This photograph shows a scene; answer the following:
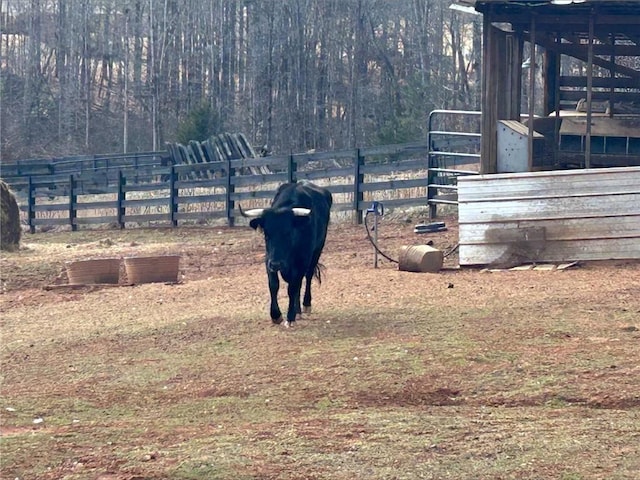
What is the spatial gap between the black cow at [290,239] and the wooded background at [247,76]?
103ft

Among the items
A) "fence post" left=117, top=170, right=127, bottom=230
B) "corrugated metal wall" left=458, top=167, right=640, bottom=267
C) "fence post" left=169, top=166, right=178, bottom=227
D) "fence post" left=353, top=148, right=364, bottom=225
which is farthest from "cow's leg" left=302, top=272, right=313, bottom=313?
"fence post" left=117, top=170, right=127, bottom=230

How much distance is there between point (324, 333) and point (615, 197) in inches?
212

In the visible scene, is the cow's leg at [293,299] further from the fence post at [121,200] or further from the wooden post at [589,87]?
the fence post at [121,200]

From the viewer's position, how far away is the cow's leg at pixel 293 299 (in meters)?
11.5

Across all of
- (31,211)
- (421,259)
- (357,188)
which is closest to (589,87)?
(421,259)

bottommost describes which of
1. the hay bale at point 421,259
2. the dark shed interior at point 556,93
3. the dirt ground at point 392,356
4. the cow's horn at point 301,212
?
the dirt ground at point 392,356

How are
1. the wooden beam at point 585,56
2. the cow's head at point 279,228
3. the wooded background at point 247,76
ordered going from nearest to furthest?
the cow's head at point 279,228 < the wooden beam at point 585,56 < the wooded background at point 247,76

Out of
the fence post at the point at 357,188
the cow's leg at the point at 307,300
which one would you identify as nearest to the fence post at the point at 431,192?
the fence post at the point at 357,188

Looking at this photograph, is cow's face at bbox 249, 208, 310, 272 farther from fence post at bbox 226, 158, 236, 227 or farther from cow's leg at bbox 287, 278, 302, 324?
fence post at bbox 226, 158, 236, 227

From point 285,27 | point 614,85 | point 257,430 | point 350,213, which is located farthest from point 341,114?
point 257,430

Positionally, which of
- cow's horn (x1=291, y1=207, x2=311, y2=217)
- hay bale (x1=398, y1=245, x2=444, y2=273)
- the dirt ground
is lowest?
the dirt ground

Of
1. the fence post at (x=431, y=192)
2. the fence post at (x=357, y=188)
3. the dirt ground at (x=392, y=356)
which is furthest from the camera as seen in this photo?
the fence post at (x=357, y=188)

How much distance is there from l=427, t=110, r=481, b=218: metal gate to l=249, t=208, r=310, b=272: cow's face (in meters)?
6.63

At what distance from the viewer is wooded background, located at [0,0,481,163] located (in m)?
47.2
